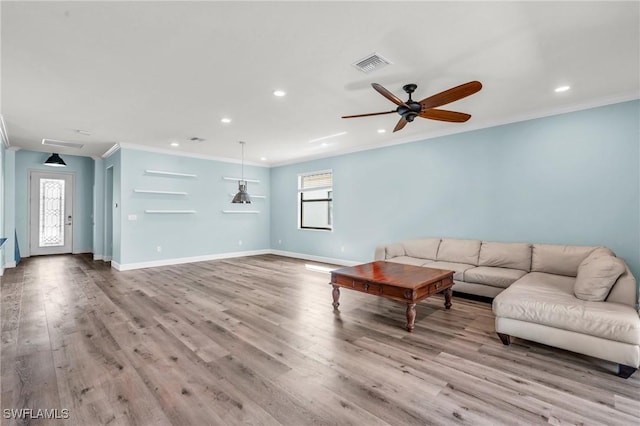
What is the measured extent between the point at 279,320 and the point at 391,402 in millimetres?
1768

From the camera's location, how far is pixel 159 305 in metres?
3.97

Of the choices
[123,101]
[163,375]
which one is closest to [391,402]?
[163,375]

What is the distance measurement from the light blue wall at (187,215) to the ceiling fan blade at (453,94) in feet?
19.6

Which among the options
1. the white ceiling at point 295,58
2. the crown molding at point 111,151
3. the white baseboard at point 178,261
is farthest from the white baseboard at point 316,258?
the crown molding at point 111,151

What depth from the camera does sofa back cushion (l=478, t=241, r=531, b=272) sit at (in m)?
4.25

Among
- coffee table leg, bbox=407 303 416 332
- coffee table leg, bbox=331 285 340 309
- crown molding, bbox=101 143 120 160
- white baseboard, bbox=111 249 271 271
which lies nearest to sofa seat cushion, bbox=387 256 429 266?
coffee table leg, bbox=331 285 340 309

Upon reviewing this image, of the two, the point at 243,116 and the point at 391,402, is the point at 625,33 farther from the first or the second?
the point at 243,116

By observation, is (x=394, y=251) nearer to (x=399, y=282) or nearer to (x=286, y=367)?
(x=399, y=282)

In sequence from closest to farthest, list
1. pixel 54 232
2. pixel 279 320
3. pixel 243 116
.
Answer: pixel 279 320 < pixel 243 116 < pixel 54 232

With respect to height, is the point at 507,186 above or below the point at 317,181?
below

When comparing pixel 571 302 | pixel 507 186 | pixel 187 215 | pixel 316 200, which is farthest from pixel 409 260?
pixel 187 215

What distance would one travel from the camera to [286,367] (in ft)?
7.93

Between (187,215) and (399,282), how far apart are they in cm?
575

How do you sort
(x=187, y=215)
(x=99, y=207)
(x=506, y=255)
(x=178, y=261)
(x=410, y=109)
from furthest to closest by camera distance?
(x=99, y=207), (x=187, y=215), (x=178, y=261), (x=506, y=255), (x=410, y=109)
